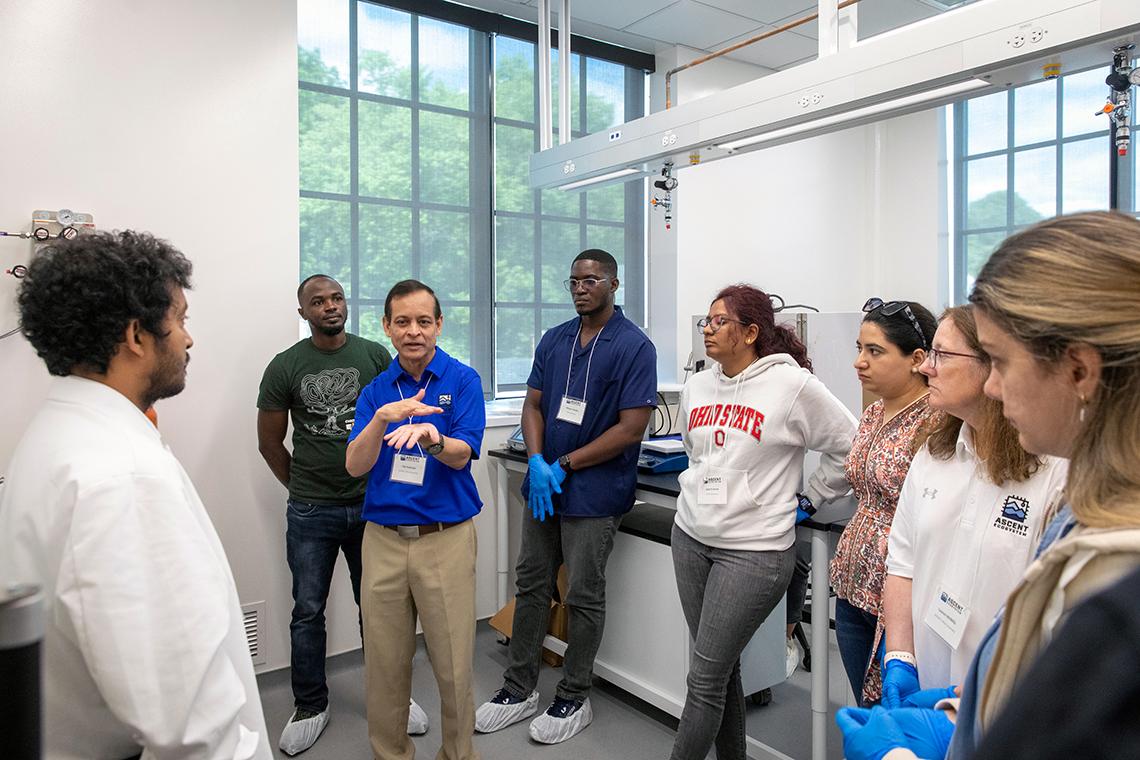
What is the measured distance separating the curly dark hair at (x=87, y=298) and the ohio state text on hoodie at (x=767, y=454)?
56.8 inches

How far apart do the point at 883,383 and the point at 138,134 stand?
103 inches

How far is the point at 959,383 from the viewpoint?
1.42 meters

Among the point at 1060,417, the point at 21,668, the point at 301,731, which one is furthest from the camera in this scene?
the point at 301,731

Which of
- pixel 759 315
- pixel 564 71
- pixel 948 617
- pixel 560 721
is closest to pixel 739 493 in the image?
pixel 759 315

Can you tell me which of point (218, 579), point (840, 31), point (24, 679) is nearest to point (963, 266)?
point (840, 31)

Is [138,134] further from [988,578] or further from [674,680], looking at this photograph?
[988,578]

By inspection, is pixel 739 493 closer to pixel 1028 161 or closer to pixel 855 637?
pixel 855 637

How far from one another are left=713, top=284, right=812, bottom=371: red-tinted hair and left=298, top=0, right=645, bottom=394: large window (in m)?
1.94

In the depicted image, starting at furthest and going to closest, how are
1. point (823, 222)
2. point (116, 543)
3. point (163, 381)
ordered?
point (823, 222)
point (163, 381)
point (116, 543)

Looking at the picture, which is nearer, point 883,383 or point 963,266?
point 883,383

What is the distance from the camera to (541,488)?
2734 mm

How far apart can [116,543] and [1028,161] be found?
5235 mm

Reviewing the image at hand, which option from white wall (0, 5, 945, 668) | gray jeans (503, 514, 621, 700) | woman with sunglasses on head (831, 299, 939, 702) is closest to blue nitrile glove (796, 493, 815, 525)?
woman with sunglasses on head (831, 299, 939, 702)

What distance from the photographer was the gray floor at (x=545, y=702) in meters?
2.51
